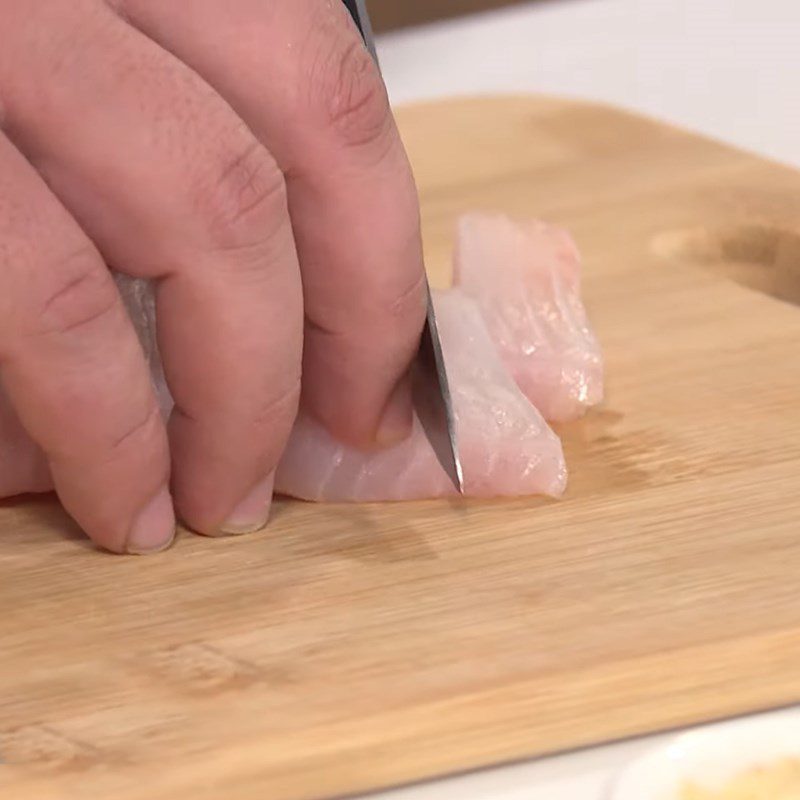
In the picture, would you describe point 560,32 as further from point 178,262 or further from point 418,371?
point 178,262

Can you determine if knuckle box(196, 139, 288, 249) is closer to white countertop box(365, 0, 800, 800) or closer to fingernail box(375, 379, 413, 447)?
fingernail box(375, 379, 413, 447)

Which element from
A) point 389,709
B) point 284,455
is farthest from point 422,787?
point 284,455

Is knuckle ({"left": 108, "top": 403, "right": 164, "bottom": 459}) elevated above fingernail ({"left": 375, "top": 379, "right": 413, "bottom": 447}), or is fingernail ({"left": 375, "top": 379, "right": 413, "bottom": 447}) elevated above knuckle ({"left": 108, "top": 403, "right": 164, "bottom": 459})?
knuckle ({"left": 108, "top": 403, "right": 164, "bottom": 459})

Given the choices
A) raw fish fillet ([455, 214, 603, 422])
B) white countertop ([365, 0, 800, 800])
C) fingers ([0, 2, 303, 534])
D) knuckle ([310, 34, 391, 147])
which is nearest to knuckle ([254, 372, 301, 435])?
fingers ([0, 2, 303, 534])

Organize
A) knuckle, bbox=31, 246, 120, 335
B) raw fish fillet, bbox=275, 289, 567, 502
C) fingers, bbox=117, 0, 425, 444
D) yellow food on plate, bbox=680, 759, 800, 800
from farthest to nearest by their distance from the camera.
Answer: raw fish fillet, bbox=275, 289, 567, 502, fingers, bbox=117, 0, 425, 444, knuckle, bbox=31, 246, 120, 335, yellow food on plate, bbox=680, 759, 800, 800

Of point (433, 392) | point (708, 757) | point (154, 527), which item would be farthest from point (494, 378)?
point (708, 757)

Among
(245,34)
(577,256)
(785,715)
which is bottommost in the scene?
(785,715)

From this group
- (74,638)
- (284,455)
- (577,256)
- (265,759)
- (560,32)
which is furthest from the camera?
(560,32)
